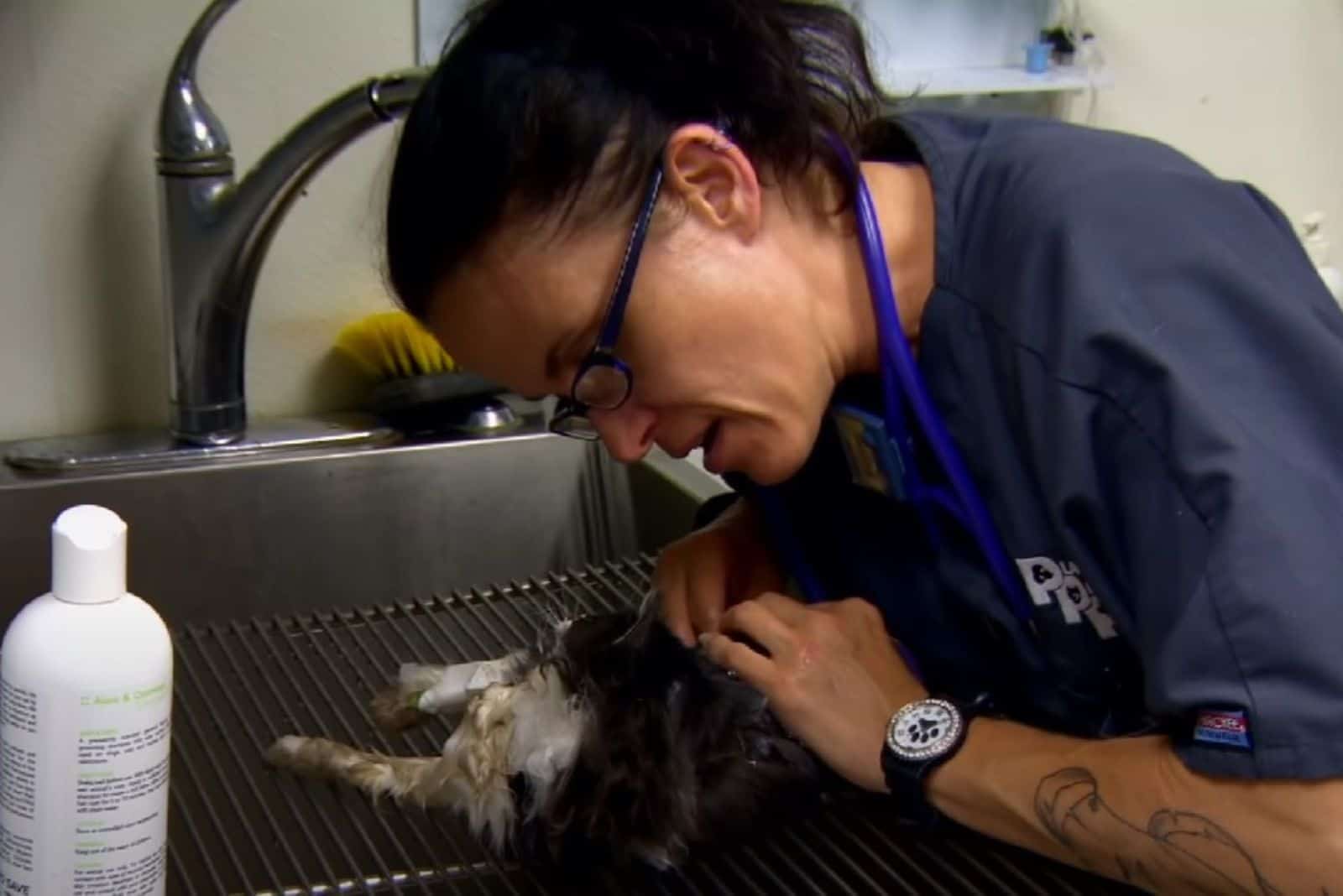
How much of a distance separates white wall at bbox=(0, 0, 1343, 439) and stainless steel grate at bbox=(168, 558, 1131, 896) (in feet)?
1.10

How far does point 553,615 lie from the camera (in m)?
1.32

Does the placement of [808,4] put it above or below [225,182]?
above

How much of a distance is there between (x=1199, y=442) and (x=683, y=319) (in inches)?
11.4

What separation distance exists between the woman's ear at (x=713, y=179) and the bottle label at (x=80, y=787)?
38 cm

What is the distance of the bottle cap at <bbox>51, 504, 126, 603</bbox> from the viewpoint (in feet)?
2.53

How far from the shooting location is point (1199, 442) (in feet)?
2.65

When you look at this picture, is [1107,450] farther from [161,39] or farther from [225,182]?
[161,39]

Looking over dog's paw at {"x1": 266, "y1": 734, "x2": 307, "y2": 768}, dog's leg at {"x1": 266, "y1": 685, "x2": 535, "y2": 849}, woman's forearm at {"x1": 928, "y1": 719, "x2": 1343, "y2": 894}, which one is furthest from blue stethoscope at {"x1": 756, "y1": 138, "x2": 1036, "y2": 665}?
dog's paw at {"x1": 266, "y1": 734, "x2": 307, "y2": 768}

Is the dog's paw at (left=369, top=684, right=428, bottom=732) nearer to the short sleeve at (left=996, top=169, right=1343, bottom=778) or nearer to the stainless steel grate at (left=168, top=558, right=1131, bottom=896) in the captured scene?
the stainless steel grate at (left=168, top=558, right=1131, bottom=896)

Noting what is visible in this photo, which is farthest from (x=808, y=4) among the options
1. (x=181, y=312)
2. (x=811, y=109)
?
(x=181, y=312)

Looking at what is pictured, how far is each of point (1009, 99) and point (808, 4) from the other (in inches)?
30.5

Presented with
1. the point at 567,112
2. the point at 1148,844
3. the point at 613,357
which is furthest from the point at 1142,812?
the point at 567,112

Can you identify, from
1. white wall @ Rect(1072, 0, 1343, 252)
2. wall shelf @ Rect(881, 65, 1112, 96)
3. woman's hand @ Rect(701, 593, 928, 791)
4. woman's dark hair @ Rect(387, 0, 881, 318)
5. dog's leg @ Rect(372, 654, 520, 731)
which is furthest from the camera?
white wall @ Rect(1072, 0, 1343, 252)

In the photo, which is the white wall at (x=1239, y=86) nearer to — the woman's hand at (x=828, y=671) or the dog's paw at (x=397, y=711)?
the woman's hand at (x=828, y=671)
